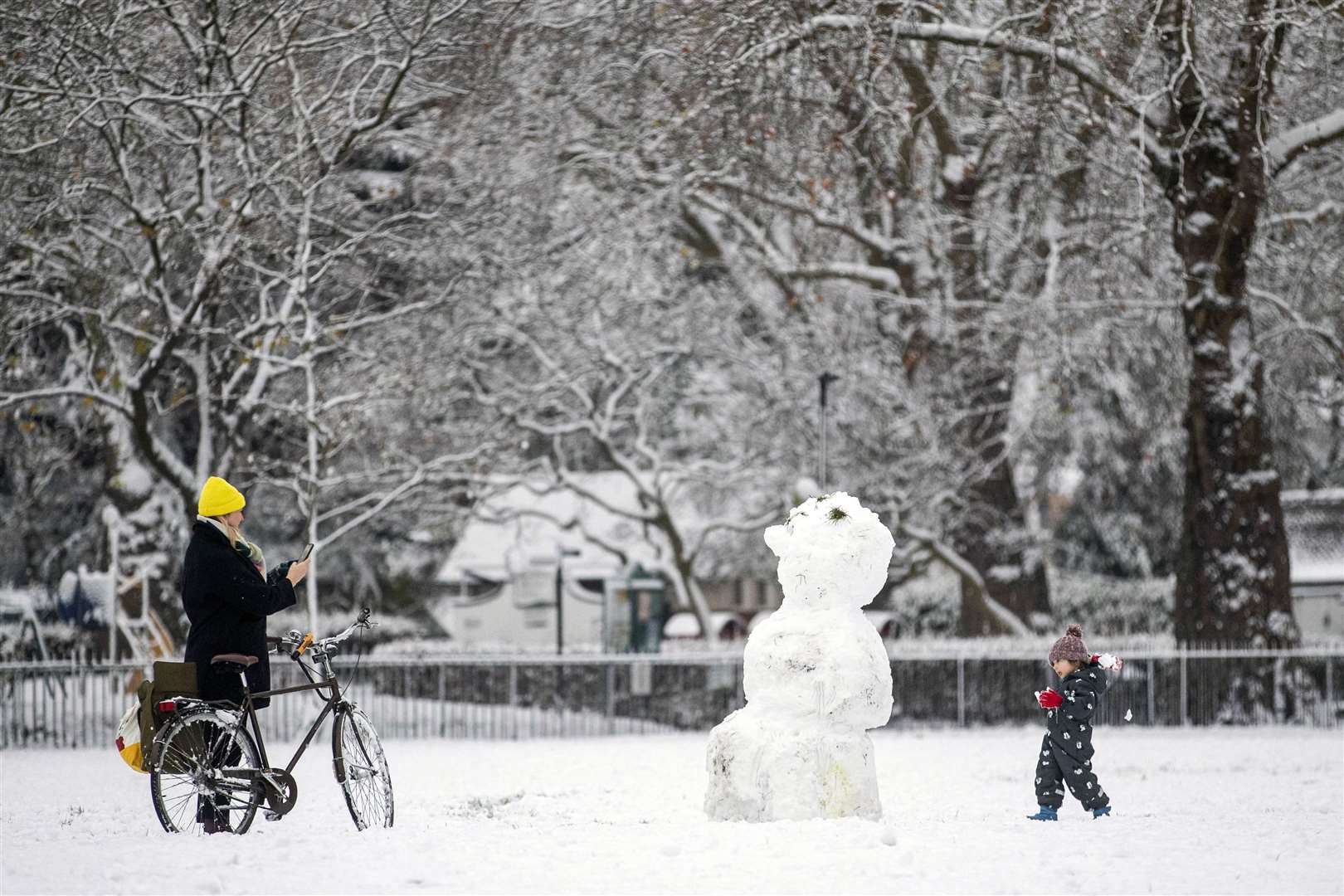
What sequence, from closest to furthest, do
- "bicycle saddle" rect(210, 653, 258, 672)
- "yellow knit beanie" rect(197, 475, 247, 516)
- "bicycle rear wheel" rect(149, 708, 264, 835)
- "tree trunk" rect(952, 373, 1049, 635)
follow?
1. "bicycle rear wheel" rect(149, 708, 264, 835)
2. "bicycle saddle" rect(210, 653, 258, 672)
3. "yellow knit beanie" rect(197, 475, 247, 516)
4. "tree trunk" rect(952, 373, 1049, 635)

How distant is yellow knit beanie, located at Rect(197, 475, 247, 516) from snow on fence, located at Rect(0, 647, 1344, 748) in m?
10.2

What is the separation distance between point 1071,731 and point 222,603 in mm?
4988

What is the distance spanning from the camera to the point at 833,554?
401 inches

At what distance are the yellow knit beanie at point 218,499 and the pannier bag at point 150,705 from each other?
2.79ft

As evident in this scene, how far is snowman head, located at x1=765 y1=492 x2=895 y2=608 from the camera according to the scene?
10211 mm

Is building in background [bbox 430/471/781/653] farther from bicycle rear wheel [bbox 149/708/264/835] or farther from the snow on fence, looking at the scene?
bicycle rear wheel [bbox 149/708/264/835]

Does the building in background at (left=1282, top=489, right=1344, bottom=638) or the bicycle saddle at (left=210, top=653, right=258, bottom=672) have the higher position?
the building in background at (left=1282, top=489, right=1344, bottom=638)

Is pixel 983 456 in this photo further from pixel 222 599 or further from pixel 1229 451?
pixel 222 599

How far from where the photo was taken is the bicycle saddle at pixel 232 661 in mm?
9258

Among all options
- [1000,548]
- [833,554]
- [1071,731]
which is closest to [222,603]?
[833,554]

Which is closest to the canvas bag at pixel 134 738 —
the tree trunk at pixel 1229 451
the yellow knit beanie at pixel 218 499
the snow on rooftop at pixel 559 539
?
the yellow knit beanie at pixel 218 499

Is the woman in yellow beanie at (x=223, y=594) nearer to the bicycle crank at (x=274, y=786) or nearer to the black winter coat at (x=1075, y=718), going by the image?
the bicycle crank at (x=274, y=786)

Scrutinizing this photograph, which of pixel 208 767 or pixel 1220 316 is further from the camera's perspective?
pixel 1220 316

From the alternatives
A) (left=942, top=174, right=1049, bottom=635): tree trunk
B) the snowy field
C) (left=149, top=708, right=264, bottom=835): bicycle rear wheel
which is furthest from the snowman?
(left=942, top=174, right=1049, bottom=635): tree trunk
